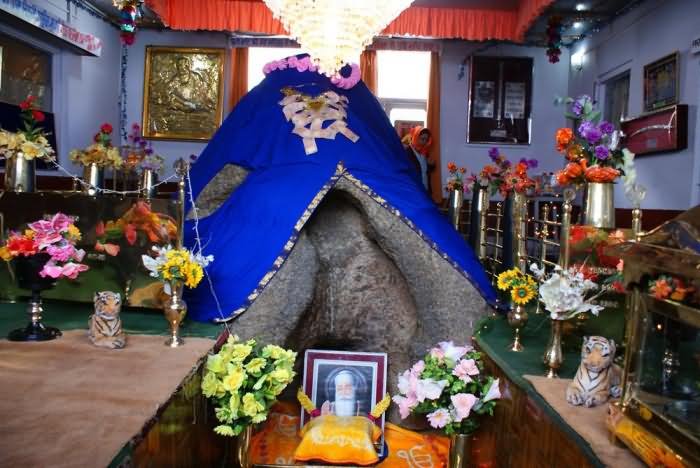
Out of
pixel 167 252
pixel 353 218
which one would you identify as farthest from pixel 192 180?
pixel 167 252

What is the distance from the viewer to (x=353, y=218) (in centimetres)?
375

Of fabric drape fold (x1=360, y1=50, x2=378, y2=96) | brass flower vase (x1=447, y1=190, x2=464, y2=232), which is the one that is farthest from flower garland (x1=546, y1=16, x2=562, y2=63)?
brass flower vase (x1=447, y1=190, x2=464, y2=232)

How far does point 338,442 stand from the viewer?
322 cm

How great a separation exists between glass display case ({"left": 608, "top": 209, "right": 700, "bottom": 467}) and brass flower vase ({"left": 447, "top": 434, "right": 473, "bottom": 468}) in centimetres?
121

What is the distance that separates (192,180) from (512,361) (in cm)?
264

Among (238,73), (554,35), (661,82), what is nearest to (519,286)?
(661,82)

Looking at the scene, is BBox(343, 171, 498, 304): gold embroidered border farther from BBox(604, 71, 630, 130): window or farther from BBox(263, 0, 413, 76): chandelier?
BBox(604, 71, 630, 130): window

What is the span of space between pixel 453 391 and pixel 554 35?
18.0 feet

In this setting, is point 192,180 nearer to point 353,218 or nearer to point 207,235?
point 207,235

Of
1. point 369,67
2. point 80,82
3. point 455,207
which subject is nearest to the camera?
point 455,207

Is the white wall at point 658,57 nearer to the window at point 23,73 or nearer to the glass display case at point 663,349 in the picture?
the glass display case at point 663,349

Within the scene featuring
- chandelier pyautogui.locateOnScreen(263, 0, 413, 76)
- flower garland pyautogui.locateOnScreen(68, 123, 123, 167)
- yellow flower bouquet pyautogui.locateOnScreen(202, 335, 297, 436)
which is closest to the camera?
yellow flower bouquet pyautogui.locateOnScreen(202, 335, 297, 436)

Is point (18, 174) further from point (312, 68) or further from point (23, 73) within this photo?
point (23, 73)

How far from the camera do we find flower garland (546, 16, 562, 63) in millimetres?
6809
